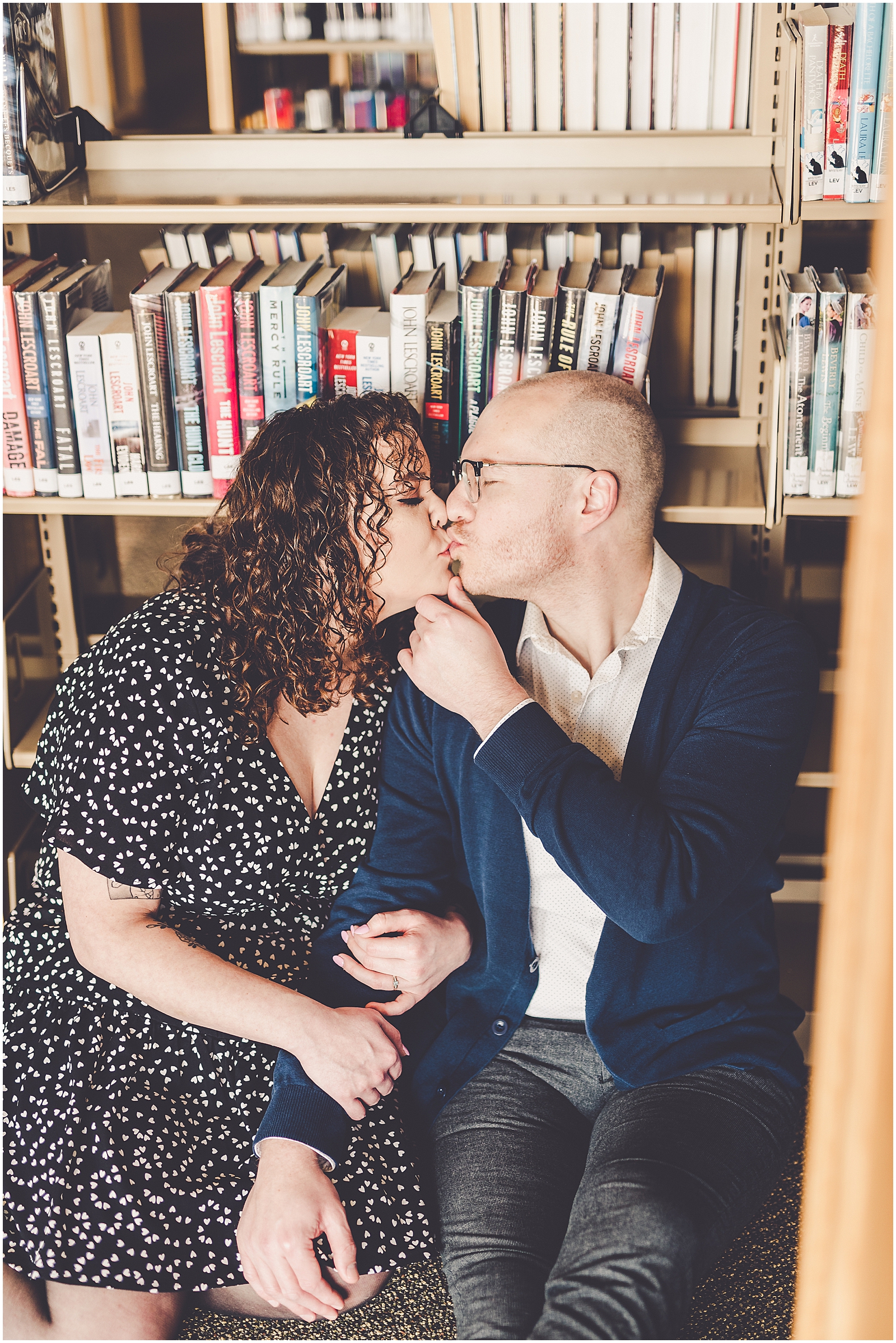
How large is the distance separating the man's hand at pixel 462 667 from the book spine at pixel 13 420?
0.72 m

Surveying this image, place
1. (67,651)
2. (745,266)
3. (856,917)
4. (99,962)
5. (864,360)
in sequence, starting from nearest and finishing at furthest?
(856,917), (99,962), (864,360), (745,266), (67,651)

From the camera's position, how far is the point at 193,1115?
138 cm

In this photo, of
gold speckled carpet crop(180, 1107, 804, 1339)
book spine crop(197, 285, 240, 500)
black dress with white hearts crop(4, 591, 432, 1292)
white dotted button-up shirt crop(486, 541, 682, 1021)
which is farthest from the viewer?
book spine crop(197, 285, 240, 500)

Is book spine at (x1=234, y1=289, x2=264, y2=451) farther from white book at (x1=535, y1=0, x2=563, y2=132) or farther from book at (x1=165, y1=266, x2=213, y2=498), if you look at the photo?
white book at (x1=535, y1=0, x2=563, y2=132)

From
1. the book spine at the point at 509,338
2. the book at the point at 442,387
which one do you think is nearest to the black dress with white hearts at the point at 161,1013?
the book at the point at 442,387

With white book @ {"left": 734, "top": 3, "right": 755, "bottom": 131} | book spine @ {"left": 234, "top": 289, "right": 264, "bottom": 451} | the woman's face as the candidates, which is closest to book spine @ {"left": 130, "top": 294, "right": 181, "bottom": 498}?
book spine @ {"left": 234, "top": 289, "right": 264, "bottom": 451}

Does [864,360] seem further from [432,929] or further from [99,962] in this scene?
[99,962]

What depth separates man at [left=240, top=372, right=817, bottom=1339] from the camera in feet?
3.97

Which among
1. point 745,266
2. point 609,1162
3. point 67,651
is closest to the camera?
point 609,1162

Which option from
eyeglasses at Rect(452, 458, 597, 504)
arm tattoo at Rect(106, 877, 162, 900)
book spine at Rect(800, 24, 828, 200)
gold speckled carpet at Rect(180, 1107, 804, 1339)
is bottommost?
gold speckled carpet at Rect(180, 1107, 804, 1339)

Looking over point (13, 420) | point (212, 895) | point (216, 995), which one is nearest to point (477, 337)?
point (13, 420)

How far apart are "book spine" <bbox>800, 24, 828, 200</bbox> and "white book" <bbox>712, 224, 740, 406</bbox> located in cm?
19

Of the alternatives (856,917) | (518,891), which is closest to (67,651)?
(518,891)

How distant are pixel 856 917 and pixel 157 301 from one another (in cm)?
144
